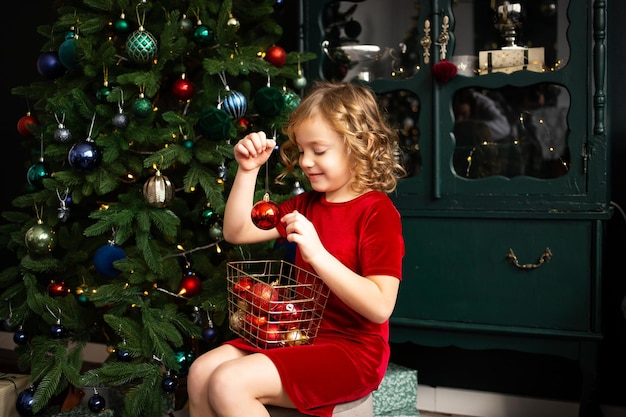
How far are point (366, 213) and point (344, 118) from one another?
24 cm

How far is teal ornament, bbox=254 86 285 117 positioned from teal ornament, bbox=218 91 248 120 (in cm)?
5

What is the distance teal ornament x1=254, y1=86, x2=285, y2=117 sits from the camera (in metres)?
2.26

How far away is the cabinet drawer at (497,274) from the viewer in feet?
7.61

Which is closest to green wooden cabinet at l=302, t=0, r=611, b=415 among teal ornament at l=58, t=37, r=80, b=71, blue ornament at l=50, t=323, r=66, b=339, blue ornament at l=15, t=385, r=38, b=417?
teal ornament at l=58, t=37, r=80, b=71

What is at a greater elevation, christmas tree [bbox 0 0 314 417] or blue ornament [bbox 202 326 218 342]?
christmas tree [bbox 0 0 314 417]

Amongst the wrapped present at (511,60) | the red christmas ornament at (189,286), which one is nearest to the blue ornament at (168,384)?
the red christmas ornament at (189,286)

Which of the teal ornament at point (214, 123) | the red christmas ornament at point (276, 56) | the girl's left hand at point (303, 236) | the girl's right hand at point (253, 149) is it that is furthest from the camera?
the red christmas ornament at point (276, 56)

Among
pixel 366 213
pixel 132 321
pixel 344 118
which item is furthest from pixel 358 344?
pixel 132 321

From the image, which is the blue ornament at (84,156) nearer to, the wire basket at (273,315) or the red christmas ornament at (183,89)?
the red christmas ornament at (183,89)

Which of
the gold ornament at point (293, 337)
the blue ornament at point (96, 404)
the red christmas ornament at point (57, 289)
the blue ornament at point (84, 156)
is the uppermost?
the blue ornament at point (84, 156)

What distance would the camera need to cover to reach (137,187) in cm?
231

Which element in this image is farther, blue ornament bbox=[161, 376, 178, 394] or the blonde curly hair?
blue ornament bbox=[161, 376, 178, 394]

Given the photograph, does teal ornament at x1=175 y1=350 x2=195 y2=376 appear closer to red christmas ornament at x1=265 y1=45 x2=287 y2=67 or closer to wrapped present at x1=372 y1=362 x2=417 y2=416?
wrapped present at x1=372 y1=362 x2=417 y2=416

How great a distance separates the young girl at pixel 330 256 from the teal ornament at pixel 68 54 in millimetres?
886
